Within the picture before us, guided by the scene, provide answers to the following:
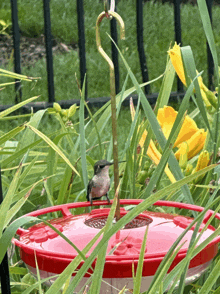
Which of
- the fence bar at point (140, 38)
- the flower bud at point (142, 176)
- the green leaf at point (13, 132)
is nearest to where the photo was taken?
the green leaf at point (13, 132)

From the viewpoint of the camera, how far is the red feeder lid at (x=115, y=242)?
575 mm

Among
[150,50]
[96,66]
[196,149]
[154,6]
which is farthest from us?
[154,6]

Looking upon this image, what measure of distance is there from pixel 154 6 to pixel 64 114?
A: 3.39 m

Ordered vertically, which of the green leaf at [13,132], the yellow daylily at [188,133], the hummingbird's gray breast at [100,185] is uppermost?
the green leaf at [13,132]

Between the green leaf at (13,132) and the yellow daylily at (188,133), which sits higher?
the green leaf at (13,132)

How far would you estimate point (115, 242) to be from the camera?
630 mm

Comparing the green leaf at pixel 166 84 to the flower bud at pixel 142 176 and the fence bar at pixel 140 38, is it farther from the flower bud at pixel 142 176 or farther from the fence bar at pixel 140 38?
the fence bar at pixel 140 38

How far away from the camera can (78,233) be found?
0.68m

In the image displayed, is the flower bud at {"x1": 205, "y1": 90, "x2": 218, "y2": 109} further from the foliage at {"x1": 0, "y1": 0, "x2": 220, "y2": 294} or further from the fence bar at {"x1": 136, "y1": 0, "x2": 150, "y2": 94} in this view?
the fence bar at {"x1": 136, "y1": 0, "x2": 150, "y2": 94}

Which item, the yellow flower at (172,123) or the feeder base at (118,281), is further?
the yellow flower at (172,123)

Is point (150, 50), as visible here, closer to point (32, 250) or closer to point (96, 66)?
point (96, 66)

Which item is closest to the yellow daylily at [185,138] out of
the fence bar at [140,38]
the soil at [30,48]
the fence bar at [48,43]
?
the fence bar at [48,43]

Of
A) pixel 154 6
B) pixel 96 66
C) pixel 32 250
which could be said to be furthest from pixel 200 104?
pixel 154 6

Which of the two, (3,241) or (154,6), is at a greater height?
(154,6)
